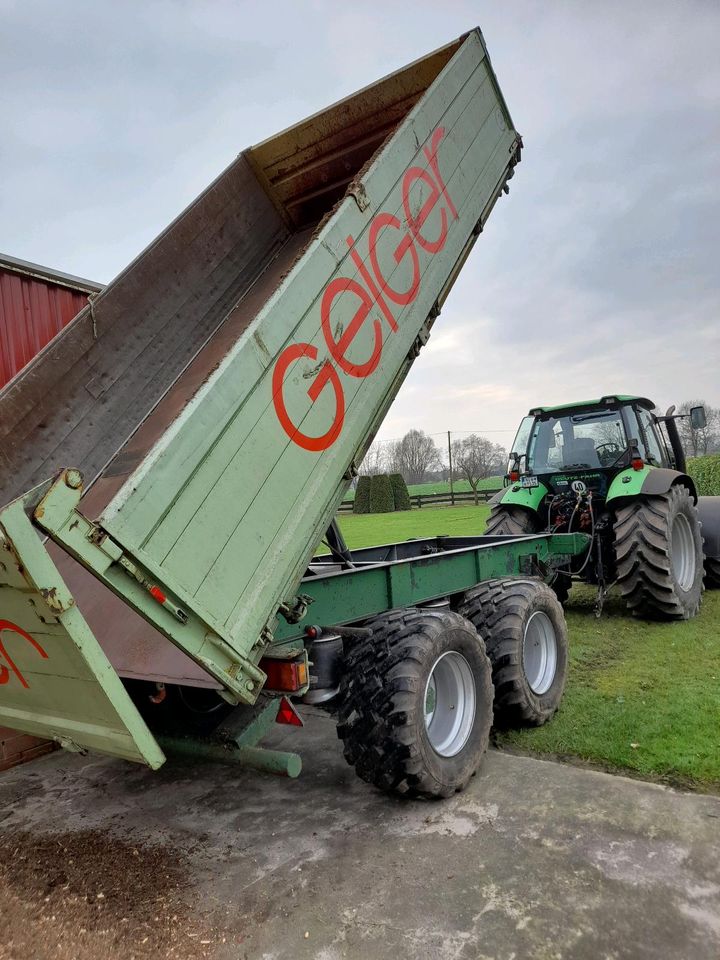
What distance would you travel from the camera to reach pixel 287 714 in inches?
117

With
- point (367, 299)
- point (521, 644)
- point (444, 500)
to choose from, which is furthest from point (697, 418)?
point (444, 500)

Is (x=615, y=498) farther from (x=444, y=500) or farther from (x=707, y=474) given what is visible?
(x=444, y=500)

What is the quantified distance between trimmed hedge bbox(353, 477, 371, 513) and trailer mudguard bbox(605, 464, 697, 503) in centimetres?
2394

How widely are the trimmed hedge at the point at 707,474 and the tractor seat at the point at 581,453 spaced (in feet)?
43.9

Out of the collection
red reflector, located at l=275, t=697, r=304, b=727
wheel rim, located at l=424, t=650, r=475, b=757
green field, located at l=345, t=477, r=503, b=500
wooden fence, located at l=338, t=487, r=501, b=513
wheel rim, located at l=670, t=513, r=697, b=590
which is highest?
green field, located at l=345, t=477, r=503, b=500

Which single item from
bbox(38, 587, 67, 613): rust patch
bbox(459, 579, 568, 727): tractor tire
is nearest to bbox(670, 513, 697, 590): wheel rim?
bbox(459, 579, 568, 727): tractor tire

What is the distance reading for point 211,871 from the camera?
2.92 m

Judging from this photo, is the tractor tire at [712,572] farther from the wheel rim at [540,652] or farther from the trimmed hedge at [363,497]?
the trimmed hedge at [363,497]

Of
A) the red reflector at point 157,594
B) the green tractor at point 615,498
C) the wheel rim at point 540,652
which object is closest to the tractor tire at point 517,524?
the green tractor at point 615,498

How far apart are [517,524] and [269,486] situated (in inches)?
209

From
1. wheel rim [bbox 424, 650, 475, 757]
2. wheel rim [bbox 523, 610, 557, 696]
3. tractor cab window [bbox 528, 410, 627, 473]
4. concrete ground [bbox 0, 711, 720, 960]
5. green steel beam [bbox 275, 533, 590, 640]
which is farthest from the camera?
tractor cab window [bbox 528, 410, 627, 473]

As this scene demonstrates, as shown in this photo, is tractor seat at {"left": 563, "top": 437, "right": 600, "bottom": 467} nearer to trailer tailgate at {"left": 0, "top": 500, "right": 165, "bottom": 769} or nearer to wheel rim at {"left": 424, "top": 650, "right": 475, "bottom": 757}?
wheel rim at {"left": 424, "top": 650, "right": 475, "bottom": 757}

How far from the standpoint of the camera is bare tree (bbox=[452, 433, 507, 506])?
42.6 meters

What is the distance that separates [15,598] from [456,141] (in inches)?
140
